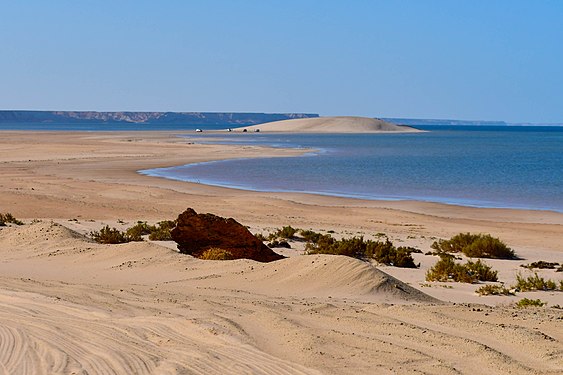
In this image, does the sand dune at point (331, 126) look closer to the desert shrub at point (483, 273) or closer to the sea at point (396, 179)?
the sea at point (396, 179)

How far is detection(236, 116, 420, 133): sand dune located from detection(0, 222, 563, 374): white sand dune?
5319 inches

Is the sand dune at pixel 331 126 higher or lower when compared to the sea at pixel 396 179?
higher

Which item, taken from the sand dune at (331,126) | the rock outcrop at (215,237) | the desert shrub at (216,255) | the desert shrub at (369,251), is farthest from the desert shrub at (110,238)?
the sand dune at (331,126)

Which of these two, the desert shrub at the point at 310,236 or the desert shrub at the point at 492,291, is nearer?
the desert shrub at the point at 492,291

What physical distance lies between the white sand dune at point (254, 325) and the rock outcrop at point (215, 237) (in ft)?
4.10

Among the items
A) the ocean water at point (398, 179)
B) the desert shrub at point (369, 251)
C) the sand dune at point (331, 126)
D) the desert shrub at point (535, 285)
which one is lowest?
the ocean water at point (398, 179)

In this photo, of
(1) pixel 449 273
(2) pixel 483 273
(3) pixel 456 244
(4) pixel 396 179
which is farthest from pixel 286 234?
(4) pixel 396 179

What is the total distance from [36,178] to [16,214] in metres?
13.6

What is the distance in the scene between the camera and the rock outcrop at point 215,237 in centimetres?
1233

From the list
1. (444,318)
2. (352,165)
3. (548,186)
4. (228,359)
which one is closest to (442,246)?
(444,318)

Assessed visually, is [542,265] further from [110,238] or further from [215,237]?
[110,238]

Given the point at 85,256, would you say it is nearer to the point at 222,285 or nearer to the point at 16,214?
the point at 222,285

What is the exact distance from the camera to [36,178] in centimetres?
3294

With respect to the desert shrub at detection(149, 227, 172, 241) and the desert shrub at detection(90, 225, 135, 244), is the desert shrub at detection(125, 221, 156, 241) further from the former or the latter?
the desert shrub at detection(90, 225, 135, 244)
